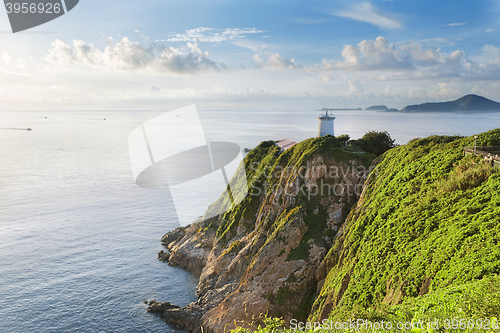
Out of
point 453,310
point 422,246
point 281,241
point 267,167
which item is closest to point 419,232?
point 422,246

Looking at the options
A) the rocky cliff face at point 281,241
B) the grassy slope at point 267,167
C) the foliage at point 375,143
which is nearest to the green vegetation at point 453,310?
the rocky cliff face at point 281,241

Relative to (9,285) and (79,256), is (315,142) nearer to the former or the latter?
(79,256)

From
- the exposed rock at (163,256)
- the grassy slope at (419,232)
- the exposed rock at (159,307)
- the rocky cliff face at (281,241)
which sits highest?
the grassy slope at (419,232)

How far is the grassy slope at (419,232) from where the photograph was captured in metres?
12.0

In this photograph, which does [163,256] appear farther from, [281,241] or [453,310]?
[453,310]

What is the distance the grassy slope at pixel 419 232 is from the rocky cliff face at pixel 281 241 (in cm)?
333

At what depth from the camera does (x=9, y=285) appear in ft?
127

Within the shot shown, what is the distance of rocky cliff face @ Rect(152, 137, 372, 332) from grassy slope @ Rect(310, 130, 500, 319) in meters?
3.33

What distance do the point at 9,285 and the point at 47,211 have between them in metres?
30.3

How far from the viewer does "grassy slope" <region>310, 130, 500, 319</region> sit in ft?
39.3

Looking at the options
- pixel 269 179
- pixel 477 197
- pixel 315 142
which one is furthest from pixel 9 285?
pixel 477 197

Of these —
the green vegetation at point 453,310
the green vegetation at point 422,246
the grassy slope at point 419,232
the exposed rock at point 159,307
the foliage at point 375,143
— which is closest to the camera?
the green vegetation at point 453,310

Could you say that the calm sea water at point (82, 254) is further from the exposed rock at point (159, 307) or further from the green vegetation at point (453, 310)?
the green vegetation at point (453, 310)

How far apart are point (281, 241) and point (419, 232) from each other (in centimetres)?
1432
